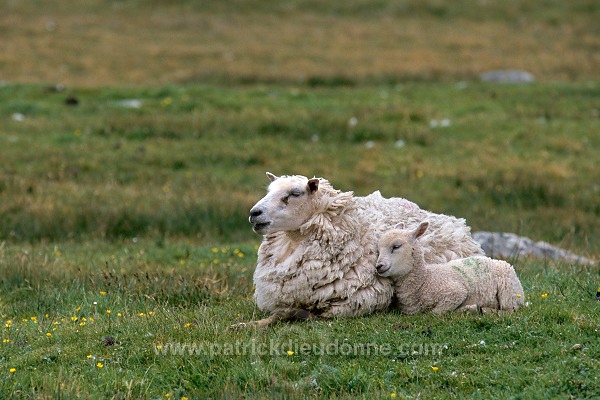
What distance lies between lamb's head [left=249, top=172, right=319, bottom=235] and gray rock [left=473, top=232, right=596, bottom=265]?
4.32 metres

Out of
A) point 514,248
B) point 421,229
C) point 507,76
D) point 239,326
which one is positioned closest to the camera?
point 239,326

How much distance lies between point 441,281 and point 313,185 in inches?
60.9

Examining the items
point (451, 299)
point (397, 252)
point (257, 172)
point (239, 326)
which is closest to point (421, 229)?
point (397, 252)

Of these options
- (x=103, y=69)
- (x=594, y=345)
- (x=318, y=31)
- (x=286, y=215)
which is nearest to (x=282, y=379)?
(x=286, y=215)

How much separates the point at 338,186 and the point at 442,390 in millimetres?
10776

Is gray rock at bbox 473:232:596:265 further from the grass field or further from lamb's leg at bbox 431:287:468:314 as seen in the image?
lamb's leg at bbox 431:287:468:314

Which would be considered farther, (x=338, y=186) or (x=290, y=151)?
(x=290, y=151)

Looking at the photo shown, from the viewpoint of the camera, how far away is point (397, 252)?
8336 millimetres

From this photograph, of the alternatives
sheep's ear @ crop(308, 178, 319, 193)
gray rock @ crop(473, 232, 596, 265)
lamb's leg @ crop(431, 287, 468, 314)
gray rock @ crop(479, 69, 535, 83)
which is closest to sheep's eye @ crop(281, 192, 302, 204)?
sheep's ear @ crop(308, 178, 319, 193)

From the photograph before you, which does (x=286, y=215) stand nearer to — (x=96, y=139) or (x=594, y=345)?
(x=594, y=345)

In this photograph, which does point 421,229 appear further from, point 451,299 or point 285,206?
point 285,206

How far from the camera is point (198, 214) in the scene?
49.8ft

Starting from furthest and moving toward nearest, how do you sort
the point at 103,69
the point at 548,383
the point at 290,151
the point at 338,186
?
the point at 103,69
the point at 290,151
the point at 338,186
the point at 548,383

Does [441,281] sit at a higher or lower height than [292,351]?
higher
